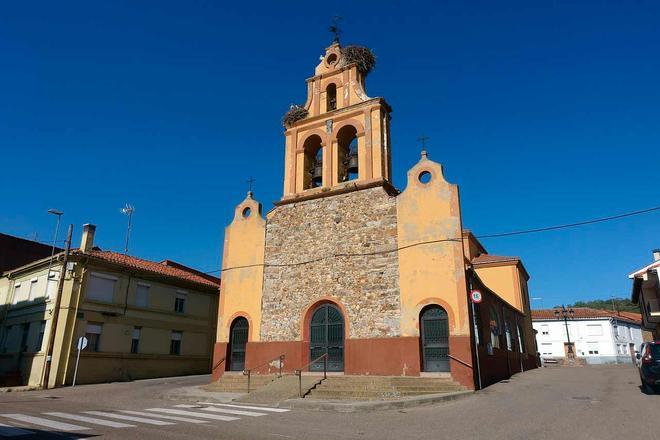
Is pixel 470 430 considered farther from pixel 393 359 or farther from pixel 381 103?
pixel 381 103

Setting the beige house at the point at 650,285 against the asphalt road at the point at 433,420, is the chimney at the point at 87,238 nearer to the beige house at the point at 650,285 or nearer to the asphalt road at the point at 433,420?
the asphalt road at the point at 433,420

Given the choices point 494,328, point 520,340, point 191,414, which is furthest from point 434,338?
point 520,340

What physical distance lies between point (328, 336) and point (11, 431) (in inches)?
445

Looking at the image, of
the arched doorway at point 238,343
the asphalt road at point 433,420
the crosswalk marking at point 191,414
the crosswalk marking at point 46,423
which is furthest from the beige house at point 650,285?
the crosswalk marking at point 46,423

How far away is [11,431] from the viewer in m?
7.97

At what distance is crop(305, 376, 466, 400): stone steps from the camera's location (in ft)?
44.2

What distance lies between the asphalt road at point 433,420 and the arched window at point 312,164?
11061mm

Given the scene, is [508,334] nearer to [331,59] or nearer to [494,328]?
[494,328]

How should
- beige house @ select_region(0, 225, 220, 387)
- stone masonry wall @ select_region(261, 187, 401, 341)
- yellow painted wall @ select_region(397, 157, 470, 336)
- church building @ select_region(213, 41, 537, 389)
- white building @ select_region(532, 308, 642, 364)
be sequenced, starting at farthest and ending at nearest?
white building @ select_region(532, 308, 642, 364) < beige house @ select_region(0, 225, 220, 387) < stone masonry wall @ select_region(261, 187, 401, 341) < church building @ select_region(213, 41, 537, 389) < yellow painted wall @ select_region(397, 157, 470, 336)

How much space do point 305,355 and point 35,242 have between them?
88.9ft

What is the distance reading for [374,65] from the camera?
837 inches

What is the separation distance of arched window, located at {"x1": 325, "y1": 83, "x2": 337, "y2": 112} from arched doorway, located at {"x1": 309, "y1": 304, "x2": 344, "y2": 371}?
9.49 metres

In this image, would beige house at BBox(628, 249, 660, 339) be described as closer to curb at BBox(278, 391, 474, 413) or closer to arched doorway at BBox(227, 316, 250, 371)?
curb at BBox(278, 391, 474, 413)

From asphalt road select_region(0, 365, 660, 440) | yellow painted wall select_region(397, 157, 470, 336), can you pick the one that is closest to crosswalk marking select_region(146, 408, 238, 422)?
asphalt road select_region(0, 365, 660, 440)
